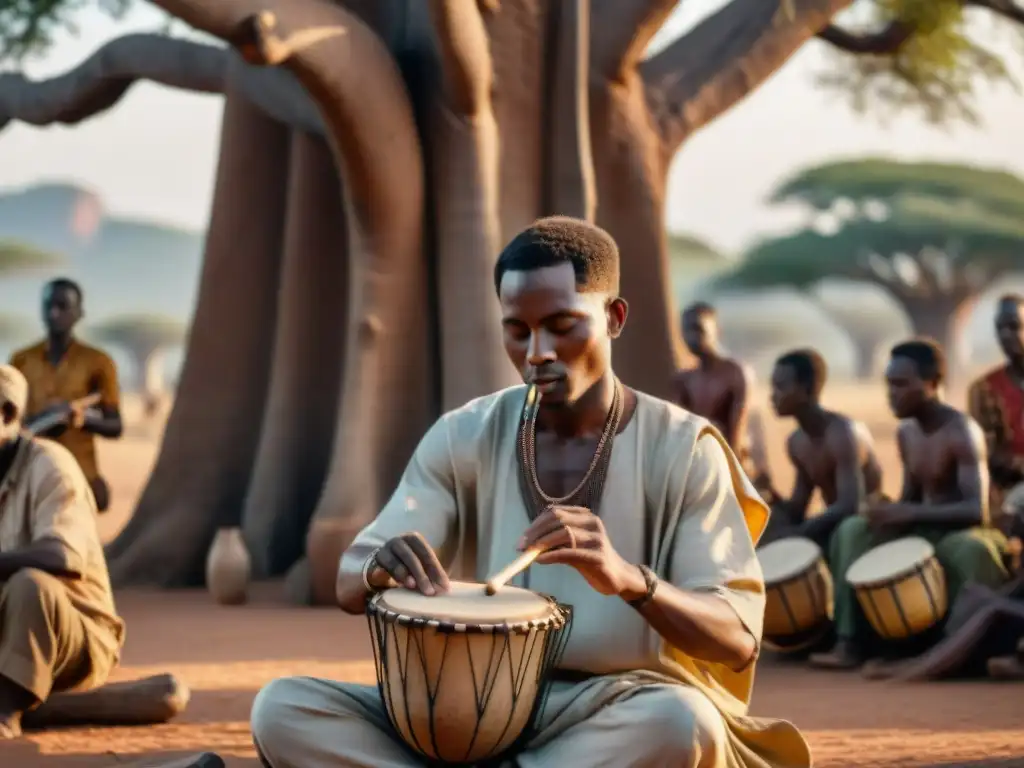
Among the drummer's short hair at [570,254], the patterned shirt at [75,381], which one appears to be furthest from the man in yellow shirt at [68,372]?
the drummer's short hair at [570,254]

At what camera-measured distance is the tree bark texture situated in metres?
9.73

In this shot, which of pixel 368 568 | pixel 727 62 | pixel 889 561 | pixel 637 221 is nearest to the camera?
pixel 368 568

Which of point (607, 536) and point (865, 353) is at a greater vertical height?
point (865, 353)

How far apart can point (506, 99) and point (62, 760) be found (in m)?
5.71

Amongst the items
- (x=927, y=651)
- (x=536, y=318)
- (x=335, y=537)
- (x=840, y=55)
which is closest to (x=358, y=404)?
(x=335, y=537)

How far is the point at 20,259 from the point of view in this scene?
4281 cm

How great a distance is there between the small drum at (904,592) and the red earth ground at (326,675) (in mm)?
295

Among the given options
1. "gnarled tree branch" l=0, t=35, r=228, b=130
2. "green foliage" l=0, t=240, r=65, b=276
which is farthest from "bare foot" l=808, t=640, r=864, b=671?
"green foliage" l=0, t=240, r=65, b=276

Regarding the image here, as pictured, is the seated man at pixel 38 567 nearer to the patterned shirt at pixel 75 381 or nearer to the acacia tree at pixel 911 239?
the patterned shirt at pixel 75 381

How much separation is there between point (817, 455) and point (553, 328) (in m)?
4.92

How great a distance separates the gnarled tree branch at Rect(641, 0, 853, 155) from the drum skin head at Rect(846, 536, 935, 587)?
431 cm

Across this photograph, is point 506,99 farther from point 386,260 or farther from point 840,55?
point 840,55

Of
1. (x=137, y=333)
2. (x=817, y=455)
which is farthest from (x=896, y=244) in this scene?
(x=817, y=455)

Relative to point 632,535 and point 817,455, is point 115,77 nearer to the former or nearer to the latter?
point 817,455
